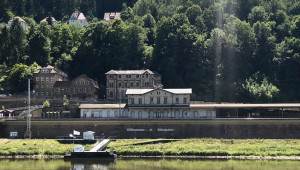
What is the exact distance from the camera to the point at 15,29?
481 feet

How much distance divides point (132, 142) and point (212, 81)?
117 feet

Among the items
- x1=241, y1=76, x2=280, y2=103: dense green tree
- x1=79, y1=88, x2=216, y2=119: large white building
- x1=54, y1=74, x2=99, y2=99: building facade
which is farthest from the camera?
x1=54, y1=74, x2=99, y2=99: building facade

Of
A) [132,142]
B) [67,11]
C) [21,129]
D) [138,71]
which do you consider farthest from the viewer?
[67,11]

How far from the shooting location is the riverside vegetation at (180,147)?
9588cm

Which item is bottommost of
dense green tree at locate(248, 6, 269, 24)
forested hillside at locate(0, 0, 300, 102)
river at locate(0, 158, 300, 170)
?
river at locate(0, 158, 300, 170)

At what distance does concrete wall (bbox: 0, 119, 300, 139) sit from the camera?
10562 centimetres

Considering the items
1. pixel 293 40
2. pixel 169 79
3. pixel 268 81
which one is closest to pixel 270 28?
pixel 293 40

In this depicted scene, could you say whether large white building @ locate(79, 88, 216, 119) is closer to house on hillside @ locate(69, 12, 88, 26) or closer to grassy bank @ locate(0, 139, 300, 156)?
grassy bank @ locate(0, 139, 300, 156)

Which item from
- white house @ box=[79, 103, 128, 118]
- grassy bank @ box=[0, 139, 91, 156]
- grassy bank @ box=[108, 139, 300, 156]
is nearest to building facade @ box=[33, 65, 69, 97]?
white house @ box=[79, 103, 128, 118]

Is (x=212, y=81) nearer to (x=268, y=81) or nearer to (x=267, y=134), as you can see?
(x=268, y=81)

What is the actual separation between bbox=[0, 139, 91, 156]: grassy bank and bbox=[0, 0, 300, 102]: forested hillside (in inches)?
1158

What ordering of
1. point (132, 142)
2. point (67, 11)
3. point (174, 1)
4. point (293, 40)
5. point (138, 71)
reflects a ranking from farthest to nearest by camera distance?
point (67, 11) → point (174, 1) → point (293, 40) → point (138, 71) → point (132, 142)

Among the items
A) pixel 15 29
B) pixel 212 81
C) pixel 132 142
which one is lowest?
pixel 132 142

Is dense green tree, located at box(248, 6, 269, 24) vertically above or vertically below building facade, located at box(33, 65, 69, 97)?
above
